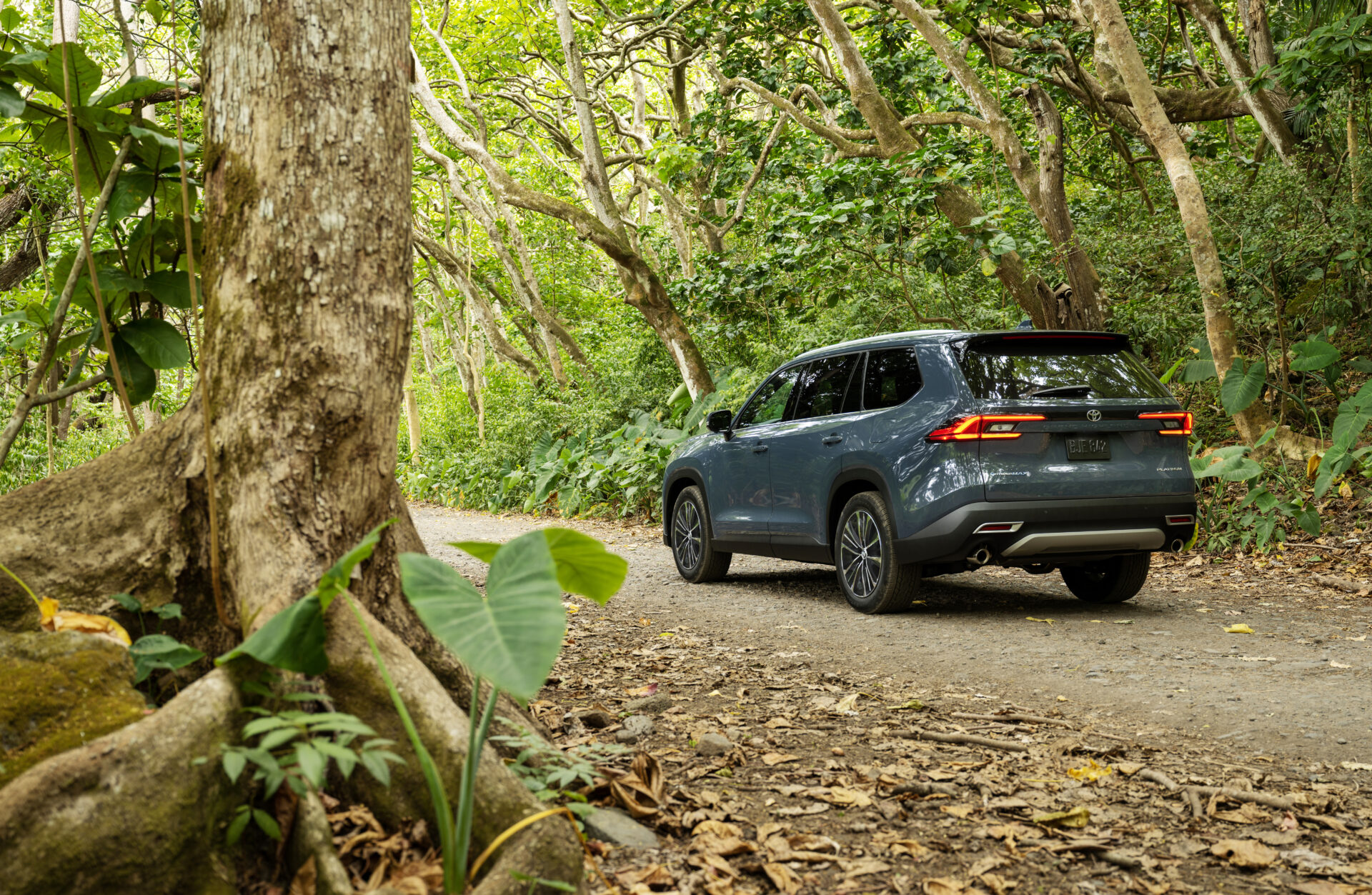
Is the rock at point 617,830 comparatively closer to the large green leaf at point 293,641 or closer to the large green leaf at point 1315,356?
the large green leaf at point 293,641

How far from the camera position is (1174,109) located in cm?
1334

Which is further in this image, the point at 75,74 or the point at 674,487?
the point at 674,487

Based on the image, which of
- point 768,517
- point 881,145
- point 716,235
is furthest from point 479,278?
point 768,517

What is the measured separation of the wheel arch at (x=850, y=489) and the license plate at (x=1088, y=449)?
4.02ft

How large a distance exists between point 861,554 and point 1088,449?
69.8 inches

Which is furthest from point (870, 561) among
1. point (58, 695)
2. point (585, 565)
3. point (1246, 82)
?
point (1246, 82)

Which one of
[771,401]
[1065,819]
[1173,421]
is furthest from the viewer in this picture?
[771,401]

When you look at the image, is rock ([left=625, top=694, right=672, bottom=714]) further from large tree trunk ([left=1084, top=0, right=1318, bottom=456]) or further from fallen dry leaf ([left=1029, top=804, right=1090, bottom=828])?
large tree trunk ([left=1084, top=0, right=1318, bottom=456])

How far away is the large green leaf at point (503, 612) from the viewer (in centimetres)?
206

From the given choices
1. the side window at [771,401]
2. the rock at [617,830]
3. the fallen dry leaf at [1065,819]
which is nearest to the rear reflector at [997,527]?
the side window at [771,401]

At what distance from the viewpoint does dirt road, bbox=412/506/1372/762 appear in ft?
15.1

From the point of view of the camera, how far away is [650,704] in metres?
4.80

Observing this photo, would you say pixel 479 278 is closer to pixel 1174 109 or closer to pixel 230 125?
pixel 1174 109

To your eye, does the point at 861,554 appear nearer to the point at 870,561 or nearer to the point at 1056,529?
the point at 870,561
